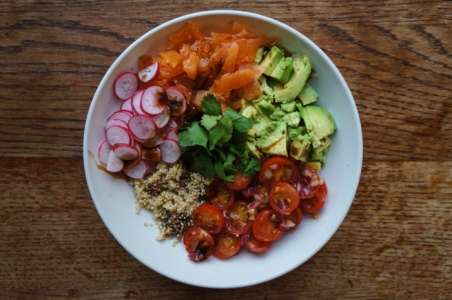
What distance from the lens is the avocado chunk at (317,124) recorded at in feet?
5.48

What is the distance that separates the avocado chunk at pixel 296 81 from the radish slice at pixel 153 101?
39cm

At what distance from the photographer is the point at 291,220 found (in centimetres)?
172

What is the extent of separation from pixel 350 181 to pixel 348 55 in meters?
0.48

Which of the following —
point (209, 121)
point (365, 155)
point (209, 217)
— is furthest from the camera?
point (365, 155)

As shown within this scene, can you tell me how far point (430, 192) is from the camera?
6.22ft

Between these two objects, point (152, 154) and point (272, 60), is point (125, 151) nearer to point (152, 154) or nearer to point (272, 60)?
point (152, 154)

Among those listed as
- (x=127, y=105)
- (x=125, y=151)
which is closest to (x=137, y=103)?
(x=127, y=105)

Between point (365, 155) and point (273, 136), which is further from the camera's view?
point (365, 155)

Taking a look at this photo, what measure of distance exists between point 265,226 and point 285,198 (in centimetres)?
12

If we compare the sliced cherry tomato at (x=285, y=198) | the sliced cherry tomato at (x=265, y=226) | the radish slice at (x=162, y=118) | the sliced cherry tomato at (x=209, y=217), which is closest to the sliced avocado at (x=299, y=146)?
the sliced cherry tomato at (x=285, y=198)

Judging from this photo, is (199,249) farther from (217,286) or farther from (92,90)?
(92,90)

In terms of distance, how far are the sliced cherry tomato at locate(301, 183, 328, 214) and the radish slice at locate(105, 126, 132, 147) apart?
66cm

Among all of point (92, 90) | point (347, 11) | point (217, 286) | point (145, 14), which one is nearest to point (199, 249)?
point (217, 286)

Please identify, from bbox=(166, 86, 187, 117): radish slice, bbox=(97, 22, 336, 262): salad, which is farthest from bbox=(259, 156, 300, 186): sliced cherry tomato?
bbox=(166, 86, 187, 117): radish slice
